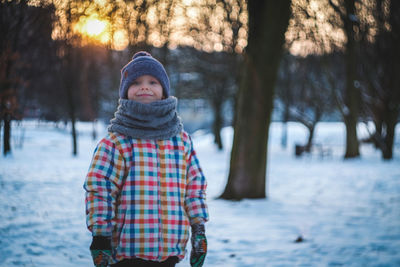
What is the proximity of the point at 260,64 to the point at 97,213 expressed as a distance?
18.7 feet

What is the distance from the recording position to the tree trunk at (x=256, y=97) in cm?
681

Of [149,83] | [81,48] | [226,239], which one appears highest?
[81,48]

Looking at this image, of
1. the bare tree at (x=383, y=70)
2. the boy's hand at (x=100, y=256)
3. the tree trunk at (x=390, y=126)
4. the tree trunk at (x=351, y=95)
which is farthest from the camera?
the tree trunk at (x=390, y=126)

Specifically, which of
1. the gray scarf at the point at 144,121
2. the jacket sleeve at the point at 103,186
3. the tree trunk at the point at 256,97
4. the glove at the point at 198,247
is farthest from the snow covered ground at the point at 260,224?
the gray scarf at the point at 144,121

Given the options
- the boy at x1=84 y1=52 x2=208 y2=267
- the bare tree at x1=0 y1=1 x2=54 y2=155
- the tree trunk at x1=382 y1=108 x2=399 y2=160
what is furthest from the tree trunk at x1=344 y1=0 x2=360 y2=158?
the boy at x1=84 y1=52 x2=208 y2=267

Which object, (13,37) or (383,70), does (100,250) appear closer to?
(13,37)

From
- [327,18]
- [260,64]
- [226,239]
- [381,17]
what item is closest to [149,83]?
[226,239]

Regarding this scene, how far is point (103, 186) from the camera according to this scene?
1.83 m

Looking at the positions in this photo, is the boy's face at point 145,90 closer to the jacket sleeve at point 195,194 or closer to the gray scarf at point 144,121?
the gray scarf at point 144,121

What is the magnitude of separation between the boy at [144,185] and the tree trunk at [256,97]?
5068 mm

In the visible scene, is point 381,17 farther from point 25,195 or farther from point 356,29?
point 25,195

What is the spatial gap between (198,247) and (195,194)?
30cm

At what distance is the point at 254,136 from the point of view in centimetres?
709

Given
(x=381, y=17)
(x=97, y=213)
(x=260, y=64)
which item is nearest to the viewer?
(x=97, y=213)
